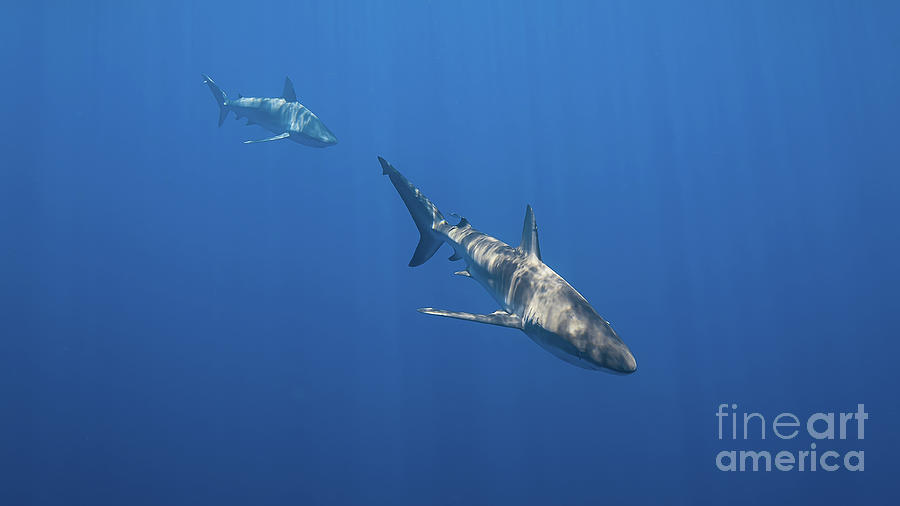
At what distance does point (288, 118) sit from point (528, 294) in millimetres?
10196

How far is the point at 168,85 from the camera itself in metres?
44.5

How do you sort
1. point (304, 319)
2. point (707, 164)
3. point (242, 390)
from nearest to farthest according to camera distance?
point (242, 390)
point (304, 319)
point (707, 164)

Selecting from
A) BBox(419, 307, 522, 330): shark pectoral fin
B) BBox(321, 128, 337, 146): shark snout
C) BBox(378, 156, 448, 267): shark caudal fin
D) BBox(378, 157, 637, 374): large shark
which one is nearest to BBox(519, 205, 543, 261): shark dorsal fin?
BBox(378, 157, 637, 374): large shark

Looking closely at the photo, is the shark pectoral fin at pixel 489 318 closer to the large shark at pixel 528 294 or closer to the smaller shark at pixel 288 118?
the large shark at pixel 528 294

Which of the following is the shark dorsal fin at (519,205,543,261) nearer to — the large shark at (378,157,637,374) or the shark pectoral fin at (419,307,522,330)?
the large shark at (378,157,637,374)

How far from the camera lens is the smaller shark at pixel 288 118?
40.1 ft

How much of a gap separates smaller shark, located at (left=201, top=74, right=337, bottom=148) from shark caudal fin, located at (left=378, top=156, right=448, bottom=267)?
5.81 meters

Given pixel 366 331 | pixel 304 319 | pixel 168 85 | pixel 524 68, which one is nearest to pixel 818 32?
pixel 524 68

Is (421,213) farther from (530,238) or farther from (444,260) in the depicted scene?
(444,260)

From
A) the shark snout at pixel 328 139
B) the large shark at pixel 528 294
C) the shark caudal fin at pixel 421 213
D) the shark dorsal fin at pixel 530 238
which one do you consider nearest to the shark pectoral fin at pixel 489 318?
the large shark at pixel 528 294

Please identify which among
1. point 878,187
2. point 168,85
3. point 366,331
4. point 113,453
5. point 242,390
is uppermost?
point 168,85

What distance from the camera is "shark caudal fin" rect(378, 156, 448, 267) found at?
23.6 feet

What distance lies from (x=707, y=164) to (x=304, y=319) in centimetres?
3489

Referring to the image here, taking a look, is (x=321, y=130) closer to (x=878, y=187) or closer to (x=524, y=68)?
(x=524, y=68)
